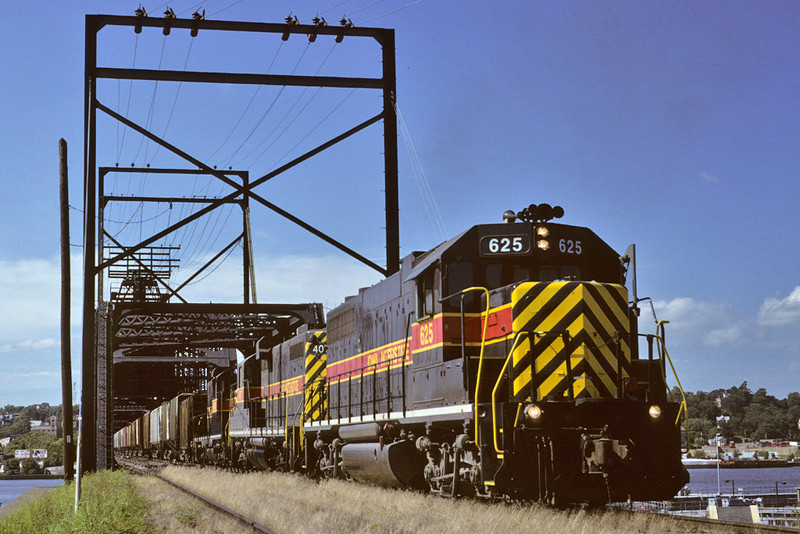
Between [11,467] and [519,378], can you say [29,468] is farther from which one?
[519,378]

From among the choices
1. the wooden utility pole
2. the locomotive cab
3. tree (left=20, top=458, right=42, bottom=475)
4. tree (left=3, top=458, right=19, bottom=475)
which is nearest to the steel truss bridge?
the wooden utility pole

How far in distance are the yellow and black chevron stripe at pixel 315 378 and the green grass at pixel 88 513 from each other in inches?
162

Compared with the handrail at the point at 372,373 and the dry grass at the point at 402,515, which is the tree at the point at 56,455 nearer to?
the handrail at the point at 372,373

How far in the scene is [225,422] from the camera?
33.4 m

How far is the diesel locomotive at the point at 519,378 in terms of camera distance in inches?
436

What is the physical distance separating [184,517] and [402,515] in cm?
409

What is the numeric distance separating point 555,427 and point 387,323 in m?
5.13

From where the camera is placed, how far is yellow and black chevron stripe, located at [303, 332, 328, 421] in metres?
20.6

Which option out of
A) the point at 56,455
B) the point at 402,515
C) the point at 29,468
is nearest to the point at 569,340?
the point at 402,515

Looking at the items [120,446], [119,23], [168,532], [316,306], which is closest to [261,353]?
[316,306]

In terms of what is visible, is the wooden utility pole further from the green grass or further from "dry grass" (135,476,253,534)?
"dry grass" (135,476,253,534)

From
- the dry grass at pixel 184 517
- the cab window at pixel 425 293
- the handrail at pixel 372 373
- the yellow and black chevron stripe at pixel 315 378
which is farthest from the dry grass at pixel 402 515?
the yellow and black chevron stripe at pixel 315 378

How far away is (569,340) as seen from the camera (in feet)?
38.2

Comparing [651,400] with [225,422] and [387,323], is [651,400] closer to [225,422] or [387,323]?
[387,323]
